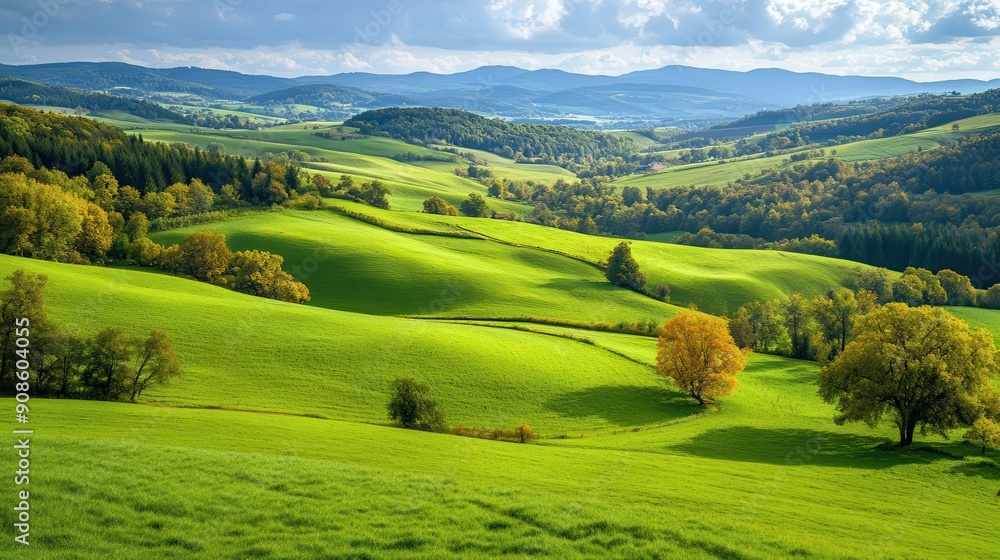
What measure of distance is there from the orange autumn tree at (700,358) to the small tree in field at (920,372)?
12.4 metres

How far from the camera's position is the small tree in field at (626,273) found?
105750mm

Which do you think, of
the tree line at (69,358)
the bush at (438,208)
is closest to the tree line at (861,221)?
the bush at (438,208)

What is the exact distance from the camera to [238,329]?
58.5 metres

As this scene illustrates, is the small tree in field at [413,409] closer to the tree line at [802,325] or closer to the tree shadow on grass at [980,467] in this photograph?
the tree shadow on grass at [980,467]

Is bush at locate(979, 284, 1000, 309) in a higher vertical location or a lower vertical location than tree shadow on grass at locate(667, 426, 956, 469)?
higher

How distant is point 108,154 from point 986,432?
133m

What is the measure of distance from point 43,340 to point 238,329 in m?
18.8

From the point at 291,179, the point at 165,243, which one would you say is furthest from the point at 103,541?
the point at 291,179

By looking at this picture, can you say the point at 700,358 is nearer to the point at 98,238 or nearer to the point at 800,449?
the point at 800,449

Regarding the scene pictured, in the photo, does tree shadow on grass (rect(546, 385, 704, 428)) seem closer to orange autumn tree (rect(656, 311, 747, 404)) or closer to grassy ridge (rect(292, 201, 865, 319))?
orange autumn tree (rect(656, 311, 747, 404))

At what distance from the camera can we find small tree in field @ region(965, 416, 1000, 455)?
4122cm

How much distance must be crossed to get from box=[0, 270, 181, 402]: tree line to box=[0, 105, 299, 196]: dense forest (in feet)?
262

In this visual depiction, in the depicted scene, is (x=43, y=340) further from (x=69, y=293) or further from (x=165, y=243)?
(x=165, y=243)

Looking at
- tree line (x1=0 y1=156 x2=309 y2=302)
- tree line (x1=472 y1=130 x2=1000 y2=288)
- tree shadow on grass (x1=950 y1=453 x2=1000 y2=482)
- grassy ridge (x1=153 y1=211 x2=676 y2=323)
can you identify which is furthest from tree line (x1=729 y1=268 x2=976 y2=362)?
tree line (x1=472 y1=130 x2=1000 y2=288)
